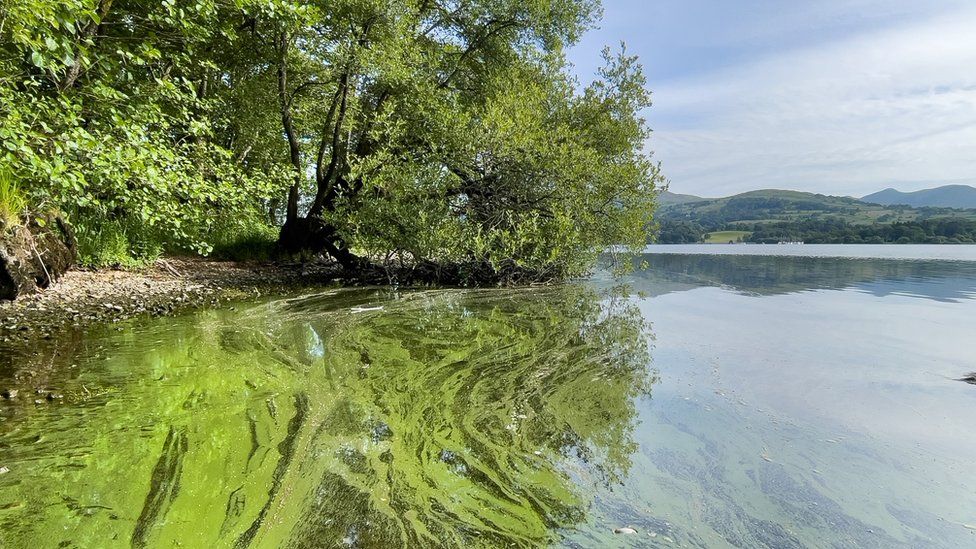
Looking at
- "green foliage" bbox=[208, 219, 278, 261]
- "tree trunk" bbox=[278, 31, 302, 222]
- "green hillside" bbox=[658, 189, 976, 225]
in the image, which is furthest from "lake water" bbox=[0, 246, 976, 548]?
"green hillside" bbox=[658, 189, 976, 225]

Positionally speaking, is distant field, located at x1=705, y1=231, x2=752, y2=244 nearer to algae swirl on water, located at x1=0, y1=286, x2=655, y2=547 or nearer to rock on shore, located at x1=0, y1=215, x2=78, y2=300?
algae swirl on water, located at x1=0, y1=286, x2=655, y2=547

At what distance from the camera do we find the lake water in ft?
8.32

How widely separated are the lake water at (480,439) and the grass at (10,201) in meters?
2.89

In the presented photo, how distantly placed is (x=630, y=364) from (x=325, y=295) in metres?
7.41

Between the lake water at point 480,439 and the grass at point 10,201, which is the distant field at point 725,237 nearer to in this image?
the lake water at point 480,439

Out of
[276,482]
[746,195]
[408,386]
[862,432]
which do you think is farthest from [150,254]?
[746,195]

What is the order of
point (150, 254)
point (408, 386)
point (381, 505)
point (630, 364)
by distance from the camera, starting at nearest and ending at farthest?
1. point (381, 505)
2. point (408, 386)
3. point (630, 364)
4. point (150, 254)

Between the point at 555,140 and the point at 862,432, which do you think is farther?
the point at 555,140

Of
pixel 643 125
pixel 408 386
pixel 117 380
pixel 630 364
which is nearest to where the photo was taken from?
pixel 117 380

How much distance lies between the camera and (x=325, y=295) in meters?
10.8

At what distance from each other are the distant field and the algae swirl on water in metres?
81.0

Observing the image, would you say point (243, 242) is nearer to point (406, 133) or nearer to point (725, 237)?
point (406, 133)

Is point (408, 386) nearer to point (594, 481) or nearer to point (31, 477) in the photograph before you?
point (594, 481)

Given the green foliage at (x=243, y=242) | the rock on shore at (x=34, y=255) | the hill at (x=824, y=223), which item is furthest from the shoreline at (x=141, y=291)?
the hill at (x=824, y=223)
